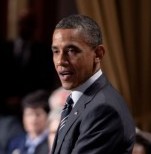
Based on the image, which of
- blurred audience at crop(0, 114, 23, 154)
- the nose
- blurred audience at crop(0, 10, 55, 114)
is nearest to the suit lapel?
the nose

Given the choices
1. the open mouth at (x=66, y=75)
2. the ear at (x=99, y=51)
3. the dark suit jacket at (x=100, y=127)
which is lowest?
the dark suit jacket at (x=100, y=127)

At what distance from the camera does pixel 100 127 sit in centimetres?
154

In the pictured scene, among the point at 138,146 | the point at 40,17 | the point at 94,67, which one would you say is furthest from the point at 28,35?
the point at 94,67

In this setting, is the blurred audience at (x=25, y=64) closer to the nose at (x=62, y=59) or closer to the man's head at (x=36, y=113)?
the man's head at (x=36, y=113)

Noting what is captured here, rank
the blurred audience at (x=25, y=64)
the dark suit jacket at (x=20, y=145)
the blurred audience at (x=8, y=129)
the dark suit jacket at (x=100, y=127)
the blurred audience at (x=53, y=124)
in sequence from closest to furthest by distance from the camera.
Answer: the dark suit jacket at (x=100, y=127), the blurred audience at (x=53, y=124), the dark suit jacket at (x=20, y=145), the blurred audience at (x=8, y=129), the blurred audience at (x=25, y=64)

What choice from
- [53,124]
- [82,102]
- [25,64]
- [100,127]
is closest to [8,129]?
[25,64]

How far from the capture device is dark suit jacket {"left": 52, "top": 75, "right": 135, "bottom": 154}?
1529 mm

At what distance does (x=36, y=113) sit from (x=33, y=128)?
10 centimetres

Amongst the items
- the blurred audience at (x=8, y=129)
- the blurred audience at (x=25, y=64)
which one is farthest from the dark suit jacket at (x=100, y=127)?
the blurred audience at (x=25, y=64)

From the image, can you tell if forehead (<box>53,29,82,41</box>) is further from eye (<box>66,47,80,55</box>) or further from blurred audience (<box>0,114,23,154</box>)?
blurred audience (<box>0,114,23,154</box>)

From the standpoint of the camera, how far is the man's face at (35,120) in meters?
3.13

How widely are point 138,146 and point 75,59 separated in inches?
31.7

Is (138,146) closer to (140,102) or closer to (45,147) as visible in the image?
(140,102)

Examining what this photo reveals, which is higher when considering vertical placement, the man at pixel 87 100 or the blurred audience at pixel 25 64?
the man at pixel 87 100
